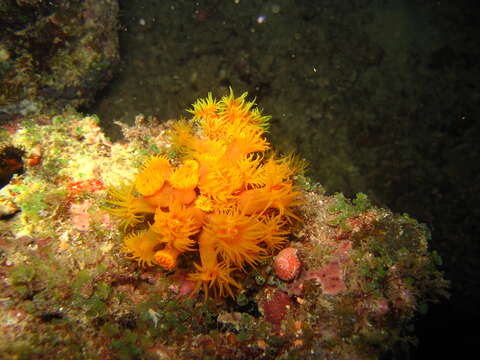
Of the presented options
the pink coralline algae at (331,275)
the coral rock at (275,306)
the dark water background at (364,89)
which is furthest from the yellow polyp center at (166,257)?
the dark water background at (364,89)

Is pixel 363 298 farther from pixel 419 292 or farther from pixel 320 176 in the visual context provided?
pixel 320 176

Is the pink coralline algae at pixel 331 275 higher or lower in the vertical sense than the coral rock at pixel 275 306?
higher

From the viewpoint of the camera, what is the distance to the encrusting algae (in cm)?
310

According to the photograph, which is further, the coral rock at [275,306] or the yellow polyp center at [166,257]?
the coral rock at [275,306]

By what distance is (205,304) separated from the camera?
333cm

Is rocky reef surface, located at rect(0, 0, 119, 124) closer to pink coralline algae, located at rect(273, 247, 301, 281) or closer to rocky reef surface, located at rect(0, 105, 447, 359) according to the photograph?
rocky reef surface, located at rect(0, 105, 447, 359)

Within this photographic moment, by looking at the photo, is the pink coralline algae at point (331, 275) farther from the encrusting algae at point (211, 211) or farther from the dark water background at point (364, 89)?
the dark water background at point (364, 89)

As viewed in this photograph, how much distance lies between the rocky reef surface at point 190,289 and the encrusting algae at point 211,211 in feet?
0.81

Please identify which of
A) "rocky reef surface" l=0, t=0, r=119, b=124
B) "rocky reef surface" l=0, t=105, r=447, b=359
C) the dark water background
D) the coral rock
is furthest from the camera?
"rocky reef surface" l=0, t=0, r=119, b=124

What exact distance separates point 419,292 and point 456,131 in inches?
84.7

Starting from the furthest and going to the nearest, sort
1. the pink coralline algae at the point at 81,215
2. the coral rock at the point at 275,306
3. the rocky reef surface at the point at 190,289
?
the pink coralline algae at the point at 81,215, the coral rock at the point at 275,306, the rocky reef surface at the point at 190,289

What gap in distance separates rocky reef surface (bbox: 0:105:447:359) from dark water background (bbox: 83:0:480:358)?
0.92 m

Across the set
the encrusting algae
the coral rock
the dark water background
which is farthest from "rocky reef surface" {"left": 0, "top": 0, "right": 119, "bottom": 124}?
the coral rock

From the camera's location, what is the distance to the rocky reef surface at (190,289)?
2912 mm
